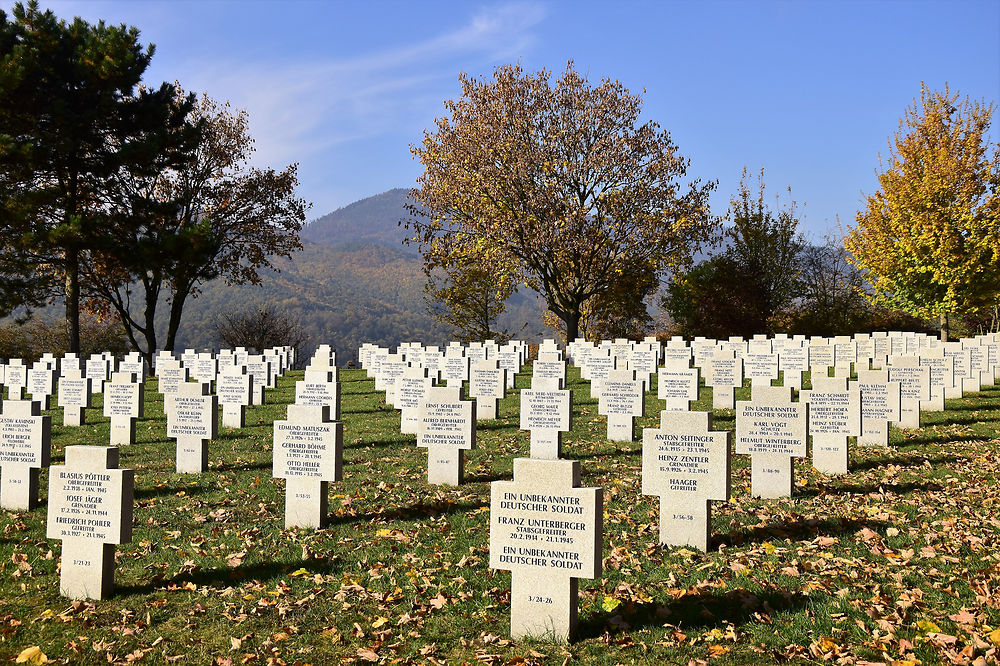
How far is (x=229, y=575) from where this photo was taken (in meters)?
6.56

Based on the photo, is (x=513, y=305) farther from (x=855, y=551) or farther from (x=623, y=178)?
(x=855, y=551)

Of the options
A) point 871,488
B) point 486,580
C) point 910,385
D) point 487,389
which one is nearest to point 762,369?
point 910,385

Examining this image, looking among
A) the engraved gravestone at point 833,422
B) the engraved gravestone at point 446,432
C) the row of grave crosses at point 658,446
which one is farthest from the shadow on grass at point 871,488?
the engraved gravestone at point 446,432

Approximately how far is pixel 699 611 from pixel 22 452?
25.7 ft

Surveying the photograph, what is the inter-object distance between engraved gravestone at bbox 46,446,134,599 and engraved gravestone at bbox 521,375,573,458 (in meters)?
6.16

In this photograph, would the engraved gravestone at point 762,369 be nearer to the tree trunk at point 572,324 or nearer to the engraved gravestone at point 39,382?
the tree trunk at point 572,324

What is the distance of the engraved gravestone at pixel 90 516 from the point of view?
240 inches

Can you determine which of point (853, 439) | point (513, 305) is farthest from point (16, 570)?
point (513, 305)

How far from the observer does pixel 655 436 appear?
734 centimetres

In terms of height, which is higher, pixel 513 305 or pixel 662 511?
pixel 513 305

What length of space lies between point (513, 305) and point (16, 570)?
171m

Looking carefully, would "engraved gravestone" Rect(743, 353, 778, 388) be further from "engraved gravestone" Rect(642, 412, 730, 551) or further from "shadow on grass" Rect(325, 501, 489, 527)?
"engraved gravestone" Rect(642, 412, 730, 551)

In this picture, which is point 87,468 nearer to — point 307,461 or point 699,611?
point 307,461

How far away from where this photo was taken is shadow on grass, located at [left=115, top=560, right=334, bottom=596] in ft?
20.7
